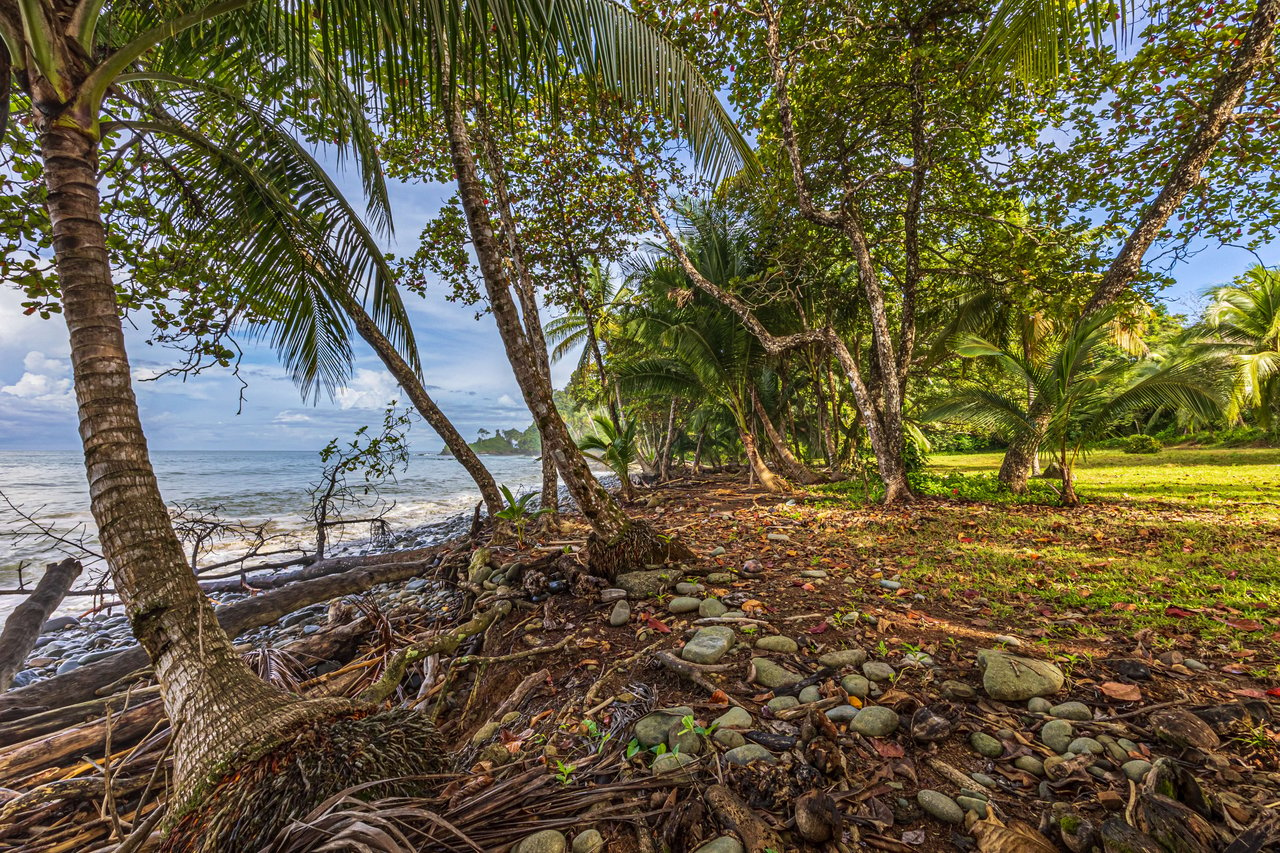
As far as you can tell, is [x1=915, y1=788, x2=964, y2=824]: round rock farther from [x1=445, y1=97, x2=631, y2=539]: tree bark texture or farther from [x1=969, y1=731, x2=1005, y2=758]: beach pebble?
[x1=445, y1=97, x2=631, y2=539]: tree bark texture

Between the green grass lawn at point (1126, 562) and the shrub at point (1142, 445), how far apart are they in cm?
1094

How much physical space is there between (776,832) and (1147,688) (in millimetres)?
1831

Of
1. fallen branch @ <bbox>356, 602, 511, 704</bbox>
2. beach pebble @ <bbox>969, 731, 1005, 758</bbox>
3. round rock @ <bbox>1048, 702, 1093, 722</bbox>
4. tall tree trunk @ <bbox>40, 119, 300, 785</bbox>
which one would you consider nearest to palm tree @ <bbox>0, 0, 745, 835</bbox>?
tall tree trunk @ <bbox>40, 119, 300, 785</bbox>

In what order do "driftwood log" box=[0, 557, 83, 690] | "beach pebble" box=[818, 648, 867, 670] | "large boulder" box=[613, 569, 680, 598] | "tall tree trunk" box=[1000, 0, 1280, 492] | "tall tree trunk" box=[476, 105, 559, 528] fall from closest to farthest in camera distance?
"beach pebble" box=[818, 648, 867, 670] < "driftwood log" box=[0, 557, 83, 690] < "large boulder" box=[613, 569, 680, 598] < "tall tree trunk" box=[1000, 0, 1280, 492] < "tall tree trunk" box=[476, 105, 559, 528]

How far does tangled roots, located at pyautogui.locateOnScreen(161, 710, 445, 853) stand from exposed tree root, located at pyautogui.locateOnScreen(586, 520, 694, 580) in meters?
1.74

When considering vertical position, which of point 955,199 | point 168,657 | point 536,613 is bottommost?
point 536,613

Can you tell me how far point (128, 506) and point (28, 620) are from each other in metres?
2.55

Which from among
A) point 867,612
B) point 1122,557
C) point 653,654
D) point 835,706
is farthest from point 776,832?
point 1122,557

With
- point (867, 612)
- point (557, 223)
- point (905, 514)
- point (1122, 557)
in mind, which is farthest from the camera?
point (557, 223)

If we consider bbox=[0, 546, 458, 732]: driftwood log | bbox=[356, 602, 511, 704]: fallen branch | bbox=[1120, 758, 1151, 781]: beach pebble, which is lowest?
bbox=[0, 546, 458, 732]: driftwood log

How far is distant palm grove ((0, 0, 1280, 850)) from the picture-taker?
164 centimetres

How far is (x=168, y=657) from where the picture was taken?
5.12ft

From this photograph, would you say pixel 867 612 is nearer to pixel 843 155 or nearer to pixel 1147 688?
pixel 1147 688

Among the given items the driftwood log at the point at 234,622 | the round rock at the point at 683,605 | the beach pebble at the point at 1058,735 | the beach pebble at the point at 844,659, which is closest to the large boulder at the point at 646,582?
the round rock at the point at 683,605
